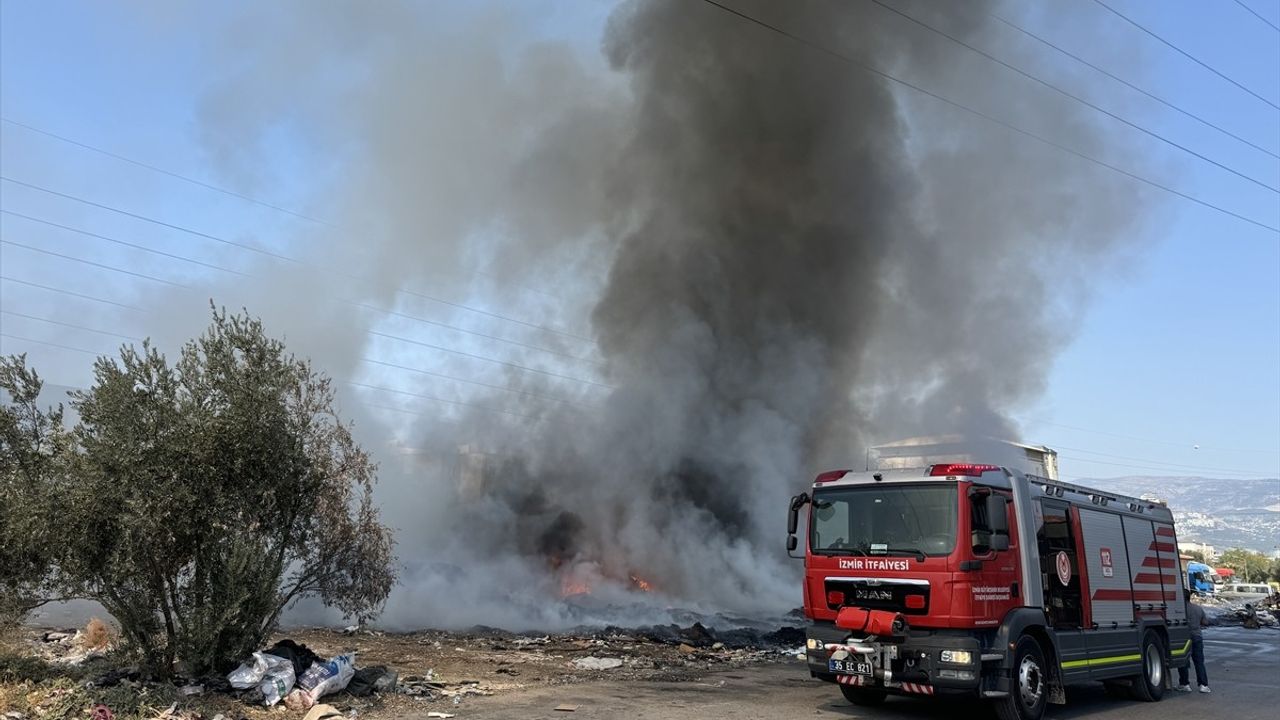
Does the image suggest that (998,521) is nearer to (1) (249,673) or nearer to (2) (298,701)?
(2) (298,701)

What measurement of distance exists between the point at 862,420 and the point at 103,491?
30.3m

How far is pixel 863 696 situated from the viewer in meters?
10.4

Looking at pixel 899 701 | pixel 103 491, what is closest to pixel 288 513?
pixel 103 491

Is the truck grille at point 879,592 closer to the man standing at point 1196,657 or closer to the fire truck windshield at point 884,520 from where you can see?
the fire truck windshield at point 884,520

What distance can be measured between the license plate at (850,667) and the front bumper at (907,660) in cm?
4

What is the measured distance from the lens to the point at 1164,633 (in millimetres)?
12367

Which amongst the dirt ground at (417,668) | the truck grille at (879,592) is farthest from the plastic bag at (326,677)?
the truck grille at (879,592)

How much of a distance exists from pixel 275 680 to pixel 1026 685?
26.9 feet

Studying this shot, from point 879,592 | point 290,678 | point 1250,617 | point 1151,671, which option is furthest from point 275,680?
point 1250,617

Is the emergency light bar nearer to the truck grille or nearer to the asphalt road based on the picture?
the truck grille

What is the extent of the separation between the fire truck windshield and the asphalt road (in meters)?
1.94

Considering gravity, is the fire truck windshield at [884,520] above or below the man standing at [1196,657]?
above

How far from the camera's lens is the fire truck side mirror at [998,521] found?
29.5ft

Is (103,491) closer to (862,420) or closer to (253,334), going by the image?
(253,334)
